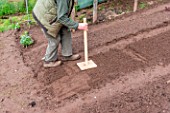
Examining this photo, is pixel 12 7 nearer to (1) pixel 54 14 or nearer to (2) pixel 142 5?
(1) pixel 54 14

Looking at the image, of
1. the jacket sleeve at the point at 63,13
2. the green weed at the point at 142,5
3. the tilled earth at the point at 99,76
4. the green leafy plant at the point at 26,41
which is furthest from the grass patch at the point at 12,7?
the jacket sleeve at the point at 63,13

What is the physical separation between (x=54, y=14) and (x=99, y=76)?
124 centimetres

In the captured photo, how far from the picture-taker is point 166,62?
4.47 metres

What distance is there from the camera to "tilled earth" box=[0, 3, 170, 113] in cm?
360

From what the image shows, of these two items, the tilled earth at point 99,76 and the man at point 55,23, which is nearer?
the tilled earth at point 99,76

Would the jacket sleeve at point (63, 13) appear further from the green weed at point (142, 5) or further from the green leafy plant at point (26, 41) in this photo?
the green weed at point (142, 5)

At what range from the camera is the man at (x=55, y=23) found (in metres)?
3.91

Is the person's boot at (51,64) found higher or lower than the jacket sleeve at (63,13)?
lower

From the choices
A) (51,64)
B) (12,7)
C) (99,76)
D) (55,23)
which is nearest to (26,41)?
(51,64)

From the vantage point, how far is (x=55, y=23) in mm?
4082

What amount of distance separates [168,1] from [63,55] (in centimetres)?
411

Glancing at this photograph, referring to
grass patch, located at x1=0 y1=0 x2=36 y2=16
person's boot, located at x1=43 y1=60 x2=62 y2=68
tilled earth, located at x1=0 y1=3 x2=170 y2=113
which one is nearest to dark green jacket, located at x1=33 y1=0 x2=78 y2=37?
person's boot, located at x1=43 y1=60 x2=62 y2=68

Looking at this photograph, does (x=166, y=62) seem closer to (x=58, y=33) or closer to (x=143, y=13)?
(x=58, y=33)

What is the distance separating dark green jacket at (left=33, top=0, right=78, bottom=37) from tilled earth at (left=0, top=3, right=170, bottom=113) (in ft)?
2.59
